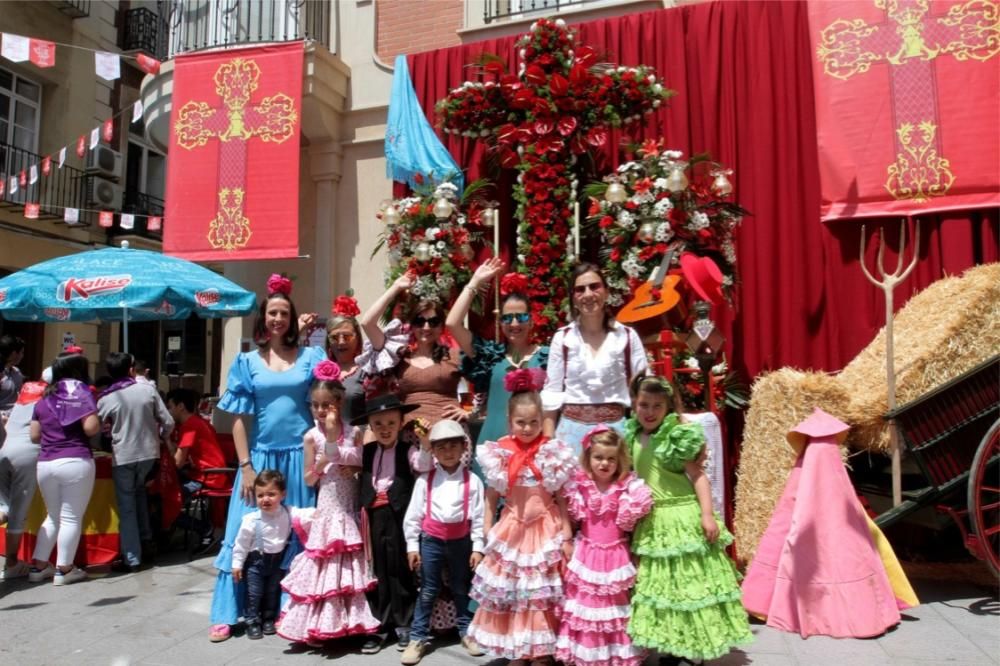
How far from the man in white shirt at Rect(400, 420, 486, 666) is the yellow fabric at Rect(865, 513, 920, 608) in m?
2.43

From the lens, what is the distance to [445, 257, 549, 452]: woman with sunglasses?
453cm

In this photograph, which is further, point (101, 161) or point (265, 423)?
point (101, 161)

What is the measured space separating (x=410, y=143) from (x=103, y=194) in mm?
11964

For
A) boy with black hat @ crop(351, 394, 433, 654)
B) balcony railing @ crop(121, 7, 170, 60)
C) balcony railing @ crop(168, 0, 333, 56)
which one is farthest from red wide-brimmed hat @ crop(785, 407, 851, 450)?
balcony railing @ crop(121, 7, 170, 60)

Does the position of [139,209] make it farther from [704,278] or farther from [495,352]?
[704,278]

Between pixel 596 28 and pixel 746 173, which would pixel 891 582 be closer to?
pixel 746 173

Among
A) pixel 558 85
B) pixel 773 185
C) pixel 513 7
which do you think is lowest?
pixel 773 185

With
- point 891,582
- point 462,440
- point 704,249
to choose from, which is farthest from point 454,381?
point 891,582

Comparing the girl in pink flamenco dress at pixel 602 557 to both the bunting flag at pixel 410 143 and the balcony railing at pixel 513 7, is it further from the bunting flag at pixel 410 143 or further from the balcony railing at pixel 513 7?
the balcony railing at pixel 513 7

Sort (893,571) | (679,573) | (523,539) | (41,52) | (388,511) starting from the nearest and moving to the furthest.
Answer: (679,573)
(523,539)
(388,511)
(893,571)
(41,52)

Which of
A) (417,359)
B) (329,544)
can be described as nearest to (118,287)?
(417,359)

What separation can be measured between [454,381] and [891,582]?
298cm

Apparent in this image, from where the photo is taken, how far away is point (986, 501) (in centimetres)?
469

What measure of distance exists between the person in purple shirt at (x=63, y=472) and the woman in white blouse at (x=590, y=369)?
12.9ft
